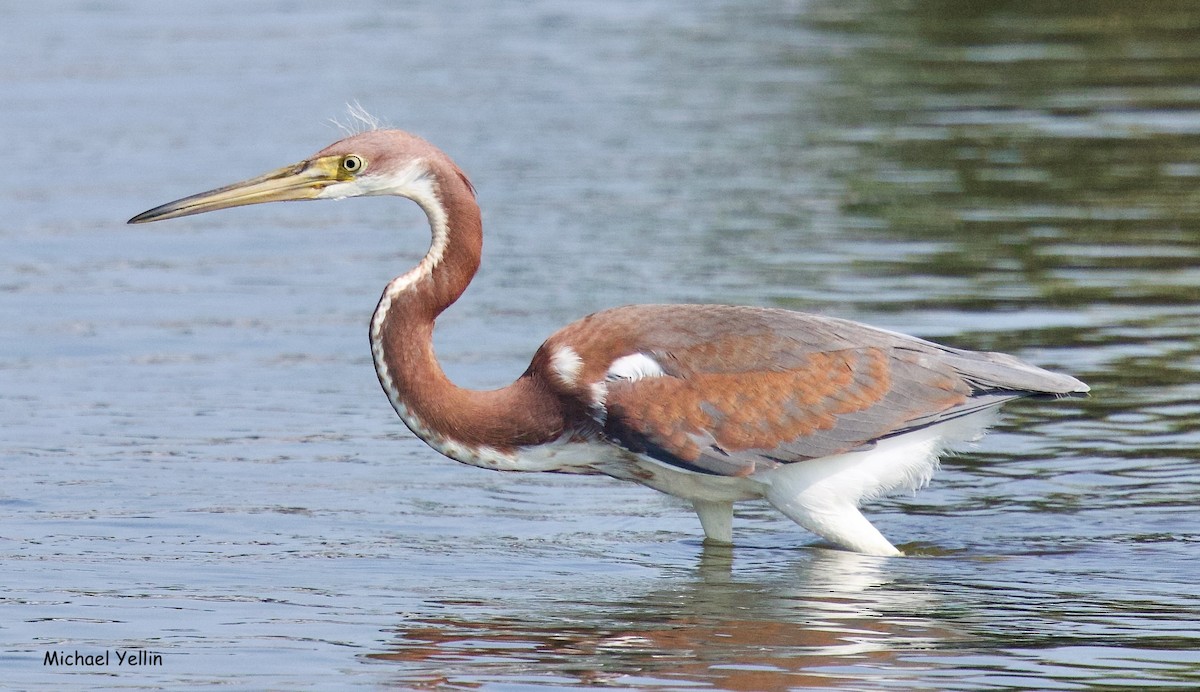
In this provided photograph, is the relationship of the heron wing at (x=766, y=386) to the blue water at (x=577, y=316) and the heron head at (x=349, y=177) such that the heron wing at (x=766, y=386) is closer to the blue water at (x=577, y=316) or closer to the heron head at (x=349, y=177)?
the blue water at (x=577, y=316)

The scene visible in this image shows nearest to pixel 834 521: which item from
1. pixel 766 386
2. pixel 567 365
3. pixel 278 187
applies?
pixel 766 386

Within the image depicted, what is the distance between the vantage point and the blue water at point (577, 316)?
7.67 metres

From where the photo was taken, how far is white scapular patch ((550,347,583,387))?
27.0ft

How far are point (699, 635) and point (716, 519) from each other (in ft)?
4.09

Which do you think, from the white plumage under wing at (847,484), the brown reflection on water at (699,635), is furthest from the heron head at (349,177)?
the white plumage under wing at (847,484)

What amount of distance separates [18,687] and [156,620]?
2.67 feet

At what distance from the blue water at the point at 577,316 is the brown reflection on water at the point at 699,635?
0.08 ft

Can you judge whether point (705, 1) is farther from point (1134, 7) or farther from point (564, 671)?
point (564, 671)

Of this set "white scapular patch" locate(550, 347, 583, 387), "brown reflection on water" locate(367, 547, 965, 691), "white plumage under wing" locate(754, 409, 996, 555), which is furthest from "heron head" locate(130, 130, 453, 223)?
"white plumage under wing" locate(754, 409, 996, 555)

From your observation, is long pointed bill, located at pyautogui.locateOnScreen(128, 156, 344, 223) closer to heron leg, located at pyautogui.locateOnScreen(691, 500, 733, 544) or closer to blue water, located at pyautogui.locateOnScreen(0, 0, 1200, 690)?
blue water, located at pyautogui.locateOnScreen(0, 0, 1200, 690)

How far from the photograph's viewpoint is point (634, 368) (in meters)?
8.29

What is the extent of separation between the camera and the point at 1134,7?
75.8 feet

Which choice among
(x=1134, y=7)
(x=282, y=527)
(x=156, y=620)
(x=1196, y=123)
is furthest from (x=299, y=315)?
(x=1134, y=7)

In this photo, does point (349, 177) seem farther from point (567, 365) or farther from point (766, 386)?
point (766, 386)
